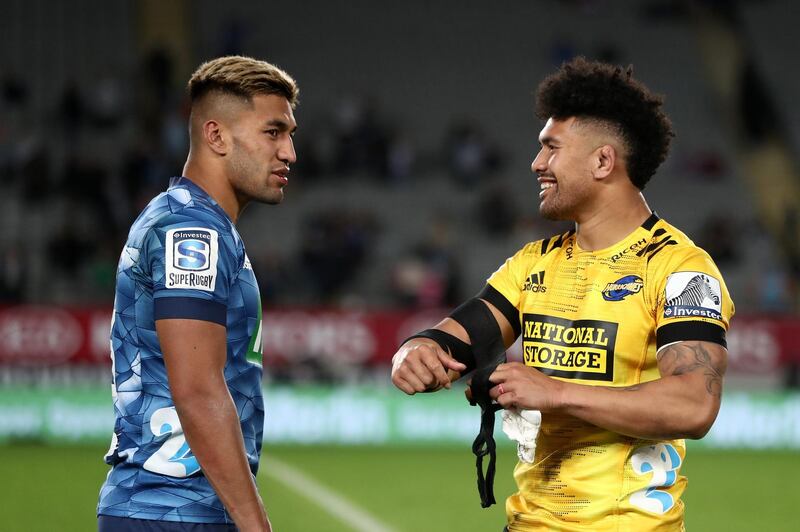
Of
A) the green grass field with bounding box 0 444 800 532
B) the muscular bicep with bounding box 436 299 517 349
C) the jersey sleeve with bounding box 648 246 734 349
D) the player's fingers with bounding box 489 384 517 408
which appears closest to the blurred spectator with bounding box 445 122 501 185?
the green grass field with bounding box 0 444 800 532

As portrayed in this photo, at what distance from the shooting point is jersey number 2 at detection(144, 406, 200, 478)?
322 cm

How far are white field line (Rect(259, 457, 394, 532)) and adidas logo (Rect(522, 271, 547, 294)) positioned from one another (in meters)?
5.16

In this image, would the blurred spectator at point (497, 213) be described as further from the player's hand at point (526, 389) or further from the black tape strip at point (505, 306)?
the player's hand at point (526, 389)

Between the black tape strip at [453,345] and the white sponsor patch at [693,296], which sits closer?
the white sponsor patch at [693,296]

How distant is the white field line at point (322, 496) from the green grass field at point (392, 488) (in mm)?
51

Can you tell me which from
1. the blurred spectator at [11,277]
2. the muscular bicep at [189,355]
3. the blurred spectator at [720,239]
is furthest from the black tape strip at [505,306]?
the blurred spectator at [720,239]

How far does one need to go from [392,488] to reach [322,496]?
2.55 ft

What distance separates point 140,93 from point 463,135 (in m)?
5.67

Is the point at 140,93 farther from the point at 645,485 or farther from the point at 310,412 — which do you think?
the point at 645,485

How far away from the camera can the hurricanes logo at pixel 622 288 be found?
3500 millimetres

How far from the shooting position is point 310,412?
13.0 m

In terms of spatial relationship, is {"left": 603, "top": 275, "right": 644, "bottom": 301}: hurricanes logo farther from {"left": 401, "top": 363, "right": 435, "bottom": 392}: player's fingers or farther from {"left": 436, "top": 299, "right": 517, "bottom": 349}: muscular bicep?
{"left": 401, "top": 363, "right": 435, "bottom": 392}: player's fingers

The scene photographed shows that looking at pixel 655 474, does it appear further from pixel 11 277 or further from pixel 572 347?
pixel 11 277

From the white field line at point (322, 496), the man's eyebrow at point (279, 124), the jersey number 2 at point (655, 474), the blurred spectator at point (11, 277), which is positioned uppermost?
the blurred spectator at point (11, 277)
